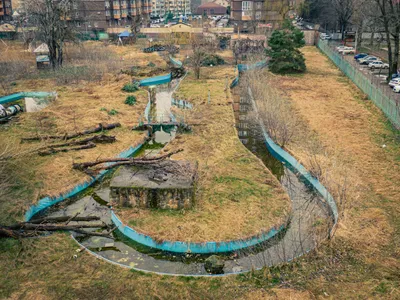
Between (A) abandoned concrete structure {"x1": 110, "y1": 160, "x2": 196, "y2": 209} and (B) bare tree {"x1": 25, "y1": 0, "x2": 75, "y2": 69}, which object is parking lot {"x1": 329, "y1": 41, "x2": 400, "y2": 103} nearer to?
(A) abandoned concrete structure {"x1": 110, "y1": 160, "x2": 196, "y2": 209}

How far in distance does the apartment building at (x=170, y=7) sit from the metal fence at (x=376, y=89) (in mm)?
79504

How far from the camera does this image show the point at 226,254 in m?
12.7

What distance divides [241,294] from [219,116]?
15492 mm

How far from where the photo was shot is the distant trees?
A: 118 feet

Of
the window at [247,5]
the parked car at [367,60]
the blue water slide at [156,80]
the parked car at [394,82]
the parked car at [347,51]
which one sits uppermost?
the window at [247,5]

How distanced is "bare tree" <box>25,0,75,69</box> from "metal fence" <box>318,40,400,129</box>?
84.5 ft

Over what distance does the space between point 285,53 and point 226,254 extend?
27175 millimetres

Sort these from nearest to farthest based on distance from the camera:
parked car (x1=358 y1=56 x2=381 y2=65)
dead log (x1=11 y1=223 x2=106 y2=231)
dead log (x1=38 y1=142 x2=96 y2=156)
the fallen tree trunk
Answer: dead log (x1=11 y1=223 x2=106 y2=231) → the fallen tree trunk → dead log (x1=38 y1=142 x2=96 y2=156) → parked car (x1=358 y1=56 x2=381 y2=65)

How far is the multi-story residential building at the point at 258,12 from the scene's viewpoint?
56.8m

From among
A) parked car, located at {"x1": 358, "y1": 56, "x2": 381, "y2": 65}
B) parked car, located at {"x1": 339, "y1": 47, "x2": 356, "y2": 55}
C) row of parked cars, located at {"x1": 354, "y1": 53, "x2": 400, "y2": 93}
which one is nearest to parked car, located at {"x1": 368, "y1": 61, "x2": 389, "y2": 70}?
row of parked cars, located at {"x1": 354, "y1": 53, "x2": 400, "y2": 93}

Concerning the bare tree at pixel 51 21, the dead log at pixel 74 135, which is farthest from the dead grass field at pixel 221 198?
the bare tree at pixel 51 21

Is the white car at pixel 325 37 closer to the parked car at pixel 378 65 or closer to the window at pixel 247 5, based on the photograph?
the window at pixel 247 5

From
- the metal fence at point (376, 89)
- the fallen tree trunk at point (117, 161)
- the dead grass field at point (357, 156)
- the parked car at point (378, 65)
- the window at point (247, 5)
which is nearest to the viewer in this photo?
the dead grass field at point (357, 156)

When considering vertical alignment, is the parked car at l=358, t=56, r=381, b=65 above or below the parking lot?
above
